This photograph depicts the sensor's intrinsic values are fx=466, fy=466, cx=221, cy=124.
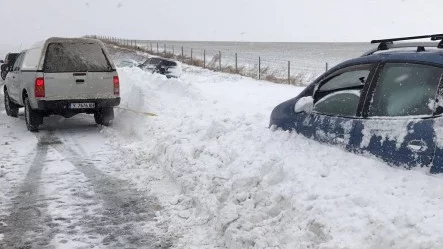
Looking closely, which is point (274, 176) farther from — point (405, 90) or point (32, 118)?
point (32, 118)

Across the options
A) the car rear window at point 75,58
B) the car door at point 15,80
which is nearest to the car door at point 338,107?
the car rear window at point 75,58

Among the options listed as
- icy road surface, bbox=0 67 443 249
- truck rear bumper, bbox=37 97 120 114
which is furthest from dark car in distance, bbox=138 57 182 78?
icy road surface, bbox=0 67 443 249

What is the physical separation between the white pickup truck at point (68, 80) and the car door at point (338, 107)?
5.95 meters

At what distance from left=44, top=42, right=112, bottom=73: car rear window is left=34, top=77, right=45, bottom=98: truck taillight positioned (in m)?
0.26

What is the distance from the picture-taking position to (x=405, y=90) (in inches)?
169

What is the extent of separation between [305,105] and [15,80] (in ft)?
29.0

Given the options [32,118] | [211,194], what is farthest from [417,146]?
[32,118]

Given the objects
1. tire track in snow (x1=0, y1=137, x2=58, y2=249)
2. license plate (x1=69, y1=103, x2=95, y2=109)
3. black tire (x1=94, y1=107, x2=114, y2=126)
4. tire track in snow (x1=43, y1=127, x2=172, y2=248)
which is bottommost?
tire track in snow (x1=43, y1=127, x2=172, y2=248)

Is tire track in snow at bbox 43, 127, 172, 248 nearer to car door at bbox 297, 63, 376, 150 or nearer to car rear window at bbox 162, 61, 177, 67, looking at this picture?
car door at bbox 297, 63, 376, 150

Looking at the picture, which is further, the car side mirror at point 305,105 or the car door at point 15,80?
the car door at point 15,80

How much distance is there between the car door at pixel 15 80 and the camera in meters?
11.5

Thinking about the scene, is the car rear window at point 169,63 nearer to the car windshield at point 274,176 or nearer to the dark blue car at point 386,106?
the car windshield at point 274,176

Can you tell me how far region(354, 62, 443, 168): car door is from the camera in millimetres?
3967

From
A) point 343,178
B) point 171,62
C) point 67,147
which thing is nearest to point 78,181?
point 67,147
